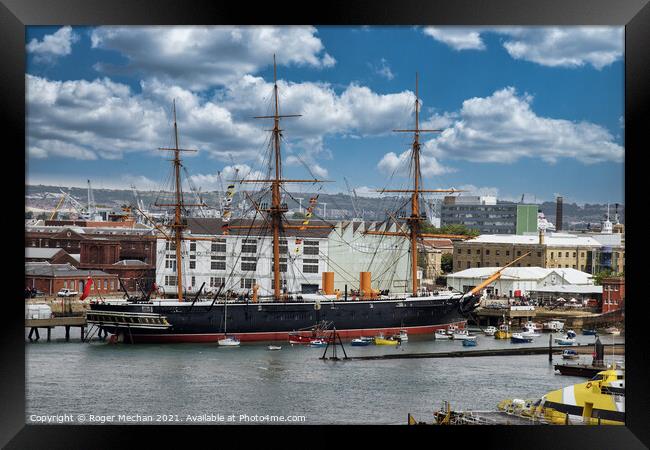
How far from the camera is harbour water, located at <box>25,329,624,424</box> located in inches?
473

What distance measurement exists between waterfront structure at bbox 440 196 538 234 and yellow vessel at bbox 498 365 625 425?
10.00m

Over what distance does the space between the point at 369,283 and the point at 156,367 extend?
7.89 m

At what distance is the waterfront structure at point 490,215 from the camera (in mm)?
21659

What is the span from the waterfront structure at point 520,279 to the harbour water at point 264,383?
2.86 metres

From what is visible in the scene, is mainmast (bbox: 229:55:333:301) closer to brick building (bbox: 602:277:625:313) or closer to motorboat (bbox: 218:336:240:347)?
motorboat (bbox: 218:336:240:347)

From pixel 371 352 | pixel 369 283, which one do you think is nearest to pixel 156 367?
pixel 371 352

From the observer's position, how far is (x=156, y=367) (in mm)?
16156

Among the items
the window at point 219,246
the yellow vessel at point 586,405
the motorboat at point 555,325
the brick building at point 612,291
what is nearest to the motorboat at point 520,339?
the motorboat at point 555,325

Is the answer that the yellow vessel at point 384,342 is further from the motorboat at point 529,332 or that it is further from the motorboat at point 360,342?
the motorboat at point 529,332

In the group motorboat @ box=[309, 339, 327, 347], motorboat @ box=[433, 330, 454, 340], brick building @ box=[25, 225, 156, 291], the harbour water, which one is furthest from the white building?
the harbour water

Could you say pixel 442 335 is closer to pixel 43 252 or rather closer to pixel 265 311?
pixel 265 311

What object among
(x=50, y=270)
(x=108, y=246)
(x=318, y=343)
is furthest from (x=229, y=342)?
(x=50, y=270)
